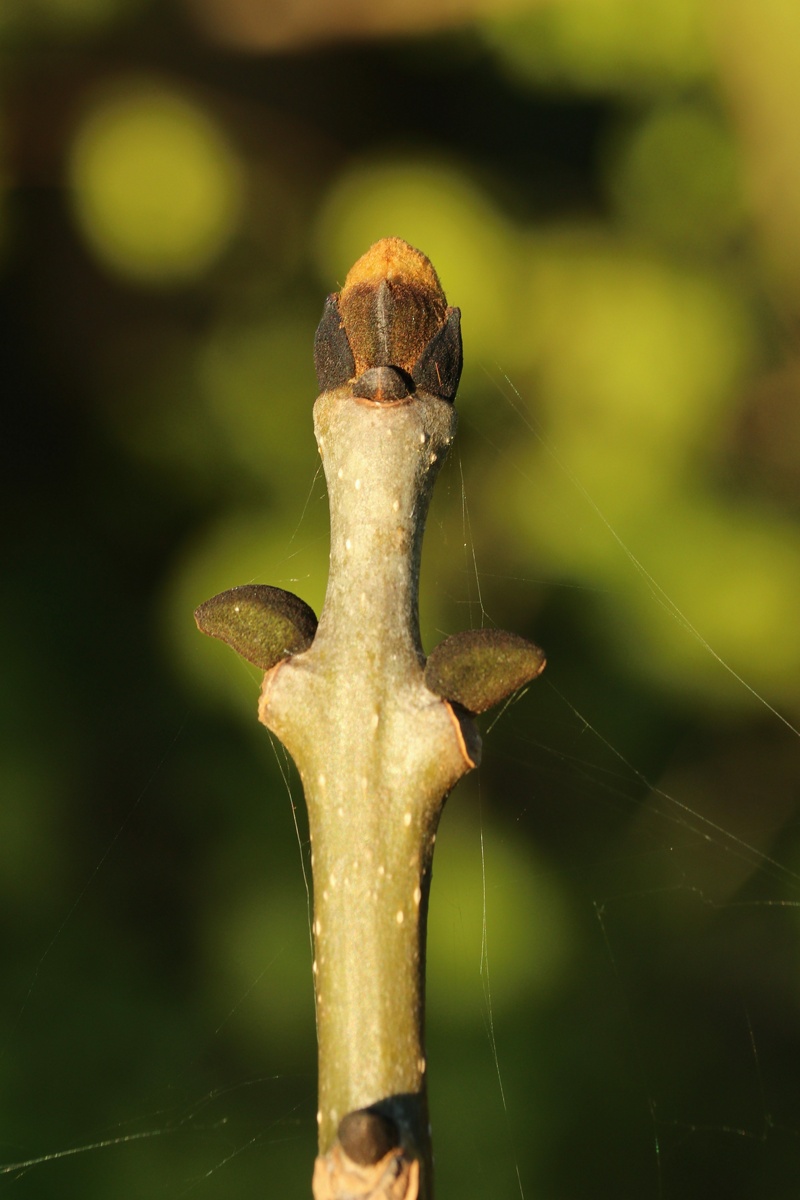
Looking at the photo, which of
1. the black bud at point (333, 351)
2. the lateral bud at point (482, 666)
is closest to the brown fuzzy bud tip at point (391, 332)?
the black bud at point (333, 351)

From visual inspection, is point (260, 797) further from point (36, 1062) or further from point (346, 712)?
point (346, 712)

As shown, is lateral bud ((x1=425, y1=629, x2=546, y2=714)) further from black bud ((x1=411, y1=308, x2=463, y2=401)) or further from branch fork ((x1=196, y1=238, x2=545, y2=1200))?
black bud ((x1=411, y1=308, x2=463, y2=401))

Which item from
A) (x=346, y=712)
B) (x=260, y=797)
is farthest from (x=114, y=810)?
(x=346, y=712)

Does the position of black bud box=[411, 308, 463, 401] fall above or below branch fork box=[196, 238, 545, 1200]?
above

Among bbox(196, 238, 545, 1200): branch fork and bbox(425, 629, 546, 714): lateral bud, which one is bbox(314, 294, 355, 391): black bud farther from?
bbox(425, 629, 546, 714): lateral bud

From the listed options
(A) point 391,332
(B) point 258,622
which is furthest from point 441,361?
(B) point 258,622

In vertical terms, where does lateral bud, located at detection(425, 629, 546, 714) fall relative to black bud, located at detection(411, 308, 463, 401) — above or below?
below

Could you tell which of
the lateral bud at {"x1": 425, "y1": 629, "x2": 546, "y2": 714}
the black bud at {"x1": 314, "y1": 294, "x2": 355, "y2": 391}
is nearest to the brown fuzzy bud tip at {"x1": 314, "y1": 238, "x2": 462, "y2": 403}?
the black bud at {"x1": 314, "y1": 294, "x2": 355, "y2": 391}

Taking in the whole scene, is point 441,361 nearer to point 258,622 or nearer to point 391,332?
point 391,332
